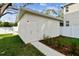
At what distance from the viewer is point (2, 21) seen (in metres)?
5.43

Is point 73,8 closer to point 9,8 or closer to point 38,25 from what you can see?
point 38,25

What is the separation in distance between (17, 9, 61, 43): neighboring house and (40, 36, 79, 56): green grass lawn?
170 millimetres

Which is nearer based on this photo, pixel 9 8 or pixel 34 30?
pixel 9 8

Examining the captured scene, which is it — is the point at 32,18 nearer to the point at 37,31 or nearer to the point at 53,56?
the point at 37,31

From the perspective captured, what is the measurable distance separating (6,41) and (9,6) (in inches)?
43.9

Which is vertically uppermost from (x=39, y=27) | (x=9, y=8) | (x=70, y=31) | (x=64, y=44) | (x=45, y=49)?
(x=9, y=8)

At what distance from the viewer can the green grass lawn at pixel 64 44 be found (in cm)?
505

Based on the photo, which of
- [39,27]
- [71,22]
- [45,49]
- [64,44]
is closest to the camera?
[64,44]

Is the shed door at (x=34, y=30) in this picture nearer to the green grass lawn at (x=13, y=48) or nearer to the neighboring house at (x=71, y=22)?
the green grass lawn at (x=13, y=48)

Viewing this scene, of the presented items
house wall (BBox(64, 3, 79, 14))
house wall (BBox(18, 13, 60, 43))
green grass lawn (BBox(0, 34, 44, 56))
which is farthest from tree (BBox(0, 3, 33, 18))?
house wall (BBox(64, 3, 79, 14))

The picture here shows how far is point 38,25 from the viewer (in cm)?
577

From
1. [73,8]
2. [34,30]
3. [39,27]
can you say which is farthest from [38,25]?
[73,8]

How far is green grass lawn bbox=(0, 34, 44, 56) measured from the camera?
5.18 m

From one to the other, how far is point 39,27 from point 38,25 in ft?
0.27
